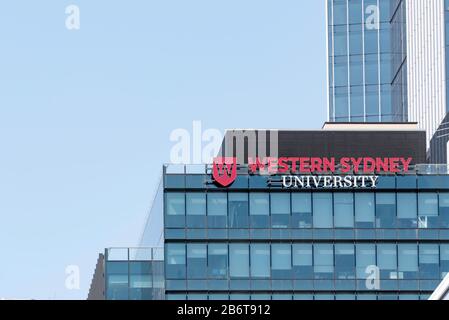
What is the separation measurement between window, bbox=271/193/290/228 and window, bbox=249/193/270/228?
1.31 feet

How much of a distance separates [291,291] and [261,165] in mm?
9727

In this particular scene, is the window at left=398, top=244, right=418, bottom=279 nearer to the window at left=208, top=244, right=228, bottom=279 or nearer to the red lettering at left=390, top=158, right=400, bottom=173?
the red lettering at left=390, top=158, right=400, bottom=173

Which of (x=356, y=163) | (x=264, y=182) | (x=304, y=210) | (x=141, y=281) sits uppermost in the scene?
(x=356, y=163)

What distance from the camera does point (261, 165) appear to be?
119 meters

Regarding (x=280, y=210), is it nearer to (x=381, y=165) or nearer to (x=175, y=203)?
(x=175, y=203)

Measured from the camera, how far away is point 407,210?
389 ft

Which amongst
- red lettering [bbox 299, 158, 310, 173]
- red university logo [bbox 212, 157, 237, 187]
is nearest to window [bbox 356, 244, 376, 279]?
red lettering [bbox 299, 158, 310, 173]

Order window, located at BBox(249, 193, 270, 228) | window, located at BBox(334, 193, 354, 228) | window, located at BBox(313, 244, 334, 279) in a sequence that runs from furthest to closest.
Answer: window, located at BBox(334, 193, 354, 228)
window, located at BBox(249, 193, 270, 228)
window, located at BBox(313, 244, 334, 279)

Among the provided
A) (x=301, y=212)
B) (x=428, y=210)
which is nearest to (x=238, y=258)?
(x=301, y=212)

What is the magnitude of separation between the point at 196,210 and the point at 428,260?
17.4 m

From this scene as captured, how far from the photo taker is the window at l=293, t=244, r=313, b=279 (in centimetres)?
11800

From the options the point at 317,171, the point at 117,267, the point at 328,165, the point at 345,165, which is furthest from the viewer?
the point at 328,165
